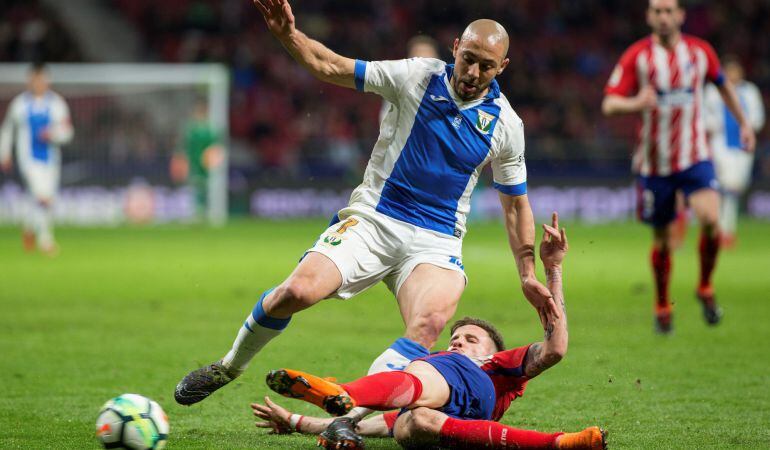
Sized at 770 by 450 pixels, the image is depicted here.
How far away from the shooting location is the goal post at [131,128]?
21516 mm

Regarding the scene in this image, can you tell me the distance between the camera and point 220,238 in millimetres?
18531

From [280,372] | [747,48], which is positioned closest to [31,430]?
[280,372]

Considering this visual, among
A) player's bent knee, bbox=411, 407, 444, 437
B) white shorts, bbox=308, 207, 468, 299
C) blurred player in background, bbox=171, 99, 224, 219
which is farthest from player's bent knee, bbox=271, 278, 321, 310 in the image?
blurred player in background, bbox=171, 99, 224, 219

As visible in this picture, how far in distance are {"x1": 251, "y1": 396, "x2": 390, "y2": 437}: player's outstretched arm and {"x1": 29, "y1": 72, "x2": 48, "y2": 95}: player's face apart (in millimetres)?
11858

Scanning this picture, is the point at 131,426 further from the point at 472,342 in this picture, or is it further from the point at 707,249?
the point at 707,249

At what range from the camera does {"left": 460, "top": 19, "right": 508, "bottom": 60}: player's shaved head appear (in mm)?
5223

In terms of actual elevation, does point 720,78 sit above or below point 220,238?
above

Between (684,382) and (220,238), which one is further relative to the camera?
(220,238)

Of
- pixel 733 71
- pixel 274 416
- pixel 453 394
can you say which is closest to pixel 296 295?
pixel 274 416

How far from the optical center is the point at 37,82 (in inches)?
630

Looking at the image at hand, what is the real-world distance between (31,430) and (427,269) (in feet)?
6.62

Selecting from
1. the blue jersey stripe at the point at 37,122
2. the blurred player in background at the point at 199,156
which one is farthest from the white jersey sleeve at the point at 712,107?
the blue jersey stripe at the point at 37,122

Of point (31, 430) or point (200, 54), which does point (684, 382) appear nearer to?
point (31, 430)

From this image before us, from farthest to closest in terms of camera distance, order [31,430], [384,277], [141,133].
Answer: [141,133]
[384,277]
[31,430]
